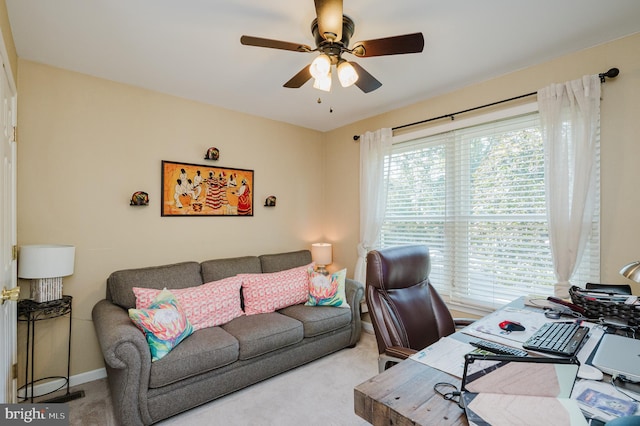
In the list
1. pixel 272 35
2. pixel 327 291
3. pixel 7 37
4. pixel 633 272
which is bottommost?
pixel 327 291

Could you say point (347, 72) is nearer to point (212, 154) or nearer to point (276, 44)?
point (276, 44)

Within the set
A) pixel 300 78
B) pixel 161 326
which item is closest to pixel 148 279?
pixel 161 326

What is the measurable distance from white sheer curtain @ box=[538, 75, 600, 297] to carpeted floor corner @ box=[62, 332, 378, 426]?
176 cm

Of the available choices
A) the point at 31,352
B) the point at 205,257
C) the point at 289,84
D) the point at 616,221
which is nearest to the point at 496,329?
the point at 616,221

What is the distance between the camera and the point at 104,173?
8.75 ft

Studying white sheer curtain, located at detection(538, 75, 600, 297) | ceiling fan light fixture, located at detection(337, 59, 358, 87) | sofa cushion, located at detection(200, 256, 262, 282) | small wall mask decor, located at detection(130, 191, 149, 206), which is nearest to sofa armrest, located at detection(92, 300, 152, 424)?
sofa cushion, located at detection(200, 256, 262, 282)

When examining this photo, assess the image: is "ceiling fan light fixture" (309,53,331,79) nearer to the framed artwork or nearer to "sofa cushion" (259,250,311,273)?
the framed artwork

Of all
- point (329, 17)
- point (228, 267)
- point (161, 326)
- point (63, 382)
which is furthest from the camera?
point (228, 267)

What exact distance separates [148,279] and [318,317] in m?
1.51

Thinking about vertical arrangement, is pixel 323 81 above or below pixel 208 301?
above

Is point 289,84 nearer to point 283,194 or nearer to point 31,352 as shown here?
point 283,194

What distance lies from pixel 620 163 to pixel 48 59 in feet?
13.9

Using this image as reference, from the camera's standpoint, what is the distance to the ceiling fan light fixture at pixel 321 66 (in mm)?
1700

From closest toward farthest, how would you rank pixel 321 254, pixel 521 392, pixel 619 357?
1. pixel 521 392
2. pixel 619 357
3. pixel 321 254
